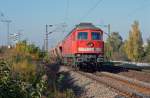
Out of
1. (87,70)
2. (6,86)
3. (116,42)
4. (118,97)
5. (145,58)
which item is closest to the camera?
(6,86)

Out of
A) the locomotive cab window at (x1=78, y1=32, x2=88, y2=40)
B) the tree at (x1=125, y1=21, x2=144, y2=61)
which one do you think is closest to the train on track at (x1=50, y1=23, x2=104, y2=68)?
the locomotive cab window at (x1=78, y1=32, x2=88, y2=40)

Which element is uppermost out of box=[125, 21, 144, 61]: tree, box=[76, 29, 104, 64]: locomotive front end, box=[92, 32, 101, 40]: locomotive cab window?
box=[125, 21, 144, 61]: tree

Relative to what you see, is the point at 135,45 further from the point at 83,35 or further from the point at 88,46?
the point at 88,46

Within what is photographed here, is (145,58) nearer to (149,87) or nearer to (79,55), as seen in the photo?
(79,55)

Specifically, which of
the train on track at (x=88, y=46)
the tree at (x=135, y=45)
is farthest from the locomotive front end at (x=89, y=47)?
the tree at (x=135, y=45)

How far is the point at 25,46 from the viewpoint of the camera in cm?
5062

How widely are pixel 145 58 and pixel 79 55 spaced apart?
50.4 meters

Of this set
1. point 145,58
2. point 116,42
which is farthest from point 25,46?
point 116,42

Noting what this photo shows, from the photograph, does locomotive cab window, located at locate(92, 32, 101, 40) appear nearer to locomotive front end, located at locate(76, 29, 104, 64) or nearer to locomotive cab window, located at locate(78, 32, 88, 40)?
locomotive front end, located at locate(76, 29, 104, 64)

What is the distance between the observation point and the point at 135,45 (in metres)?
77.2

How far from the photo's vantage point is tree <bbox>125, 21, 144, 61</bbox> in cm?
7544

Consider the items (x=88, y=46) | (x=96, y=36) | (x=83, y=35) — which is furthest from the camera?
(x=96, y=36)

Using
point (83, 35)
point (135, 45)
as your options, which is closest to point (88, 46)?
point (83, 35)

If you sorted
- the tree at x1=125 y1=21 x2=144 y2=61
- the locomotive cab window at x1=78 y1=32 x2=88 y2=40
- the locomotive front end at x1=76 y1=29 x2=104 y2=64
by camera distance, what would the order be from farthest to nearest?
1. the tree at x1=125 y1=21 x2=144 y2=61
2. the locomotive cab window at x1=78 y1=32 x2=88 y2=40
3. the locomotive front end at x1=76 y1=29 x2=104 y2=64
